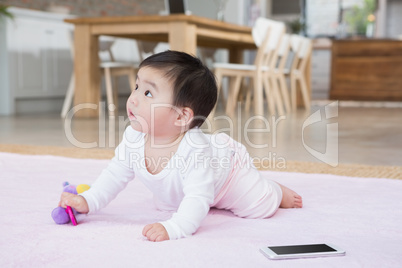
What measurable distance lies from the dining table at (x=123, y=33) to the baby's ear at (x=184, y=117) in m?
2.73

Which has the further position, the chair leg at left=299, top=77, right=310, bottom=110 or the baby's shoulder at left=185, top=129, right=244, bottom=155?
the chair leg at left=299, top=77, right=310, bottom=110

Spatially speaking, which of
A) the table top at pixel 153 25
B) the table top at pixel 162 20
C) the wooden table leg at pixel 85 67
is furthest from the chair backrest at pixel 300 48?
the wooden table leg at pixel 85 67

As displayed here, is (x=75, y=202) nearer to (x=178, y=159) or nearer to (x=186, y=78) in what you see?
(x=178, y=159)

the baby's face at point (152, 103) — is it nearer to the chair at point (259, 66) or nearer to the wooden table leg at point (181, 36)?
the wooden table leg at point (181, 36)

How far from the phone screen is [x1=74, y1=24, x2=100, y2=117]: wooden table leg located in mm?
3583

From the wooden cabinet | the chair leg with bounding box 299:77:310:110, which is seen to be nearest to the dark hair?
the chair leg with bounding box 299:77:310:110

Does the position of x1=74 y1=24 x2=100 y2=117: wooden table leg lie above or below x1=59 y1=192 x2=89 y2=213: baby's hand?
above

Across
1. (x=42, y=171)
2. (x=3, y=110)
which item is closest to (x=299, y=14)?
(x=3, y=110)

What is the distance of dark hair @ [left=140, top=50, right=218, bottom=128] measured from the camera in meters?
1.09

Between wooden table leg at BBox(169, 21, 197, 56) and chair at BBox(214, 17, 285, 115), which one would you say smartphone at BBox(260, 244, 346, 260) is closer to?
wooden table leg at BBox(169, 21, 197, 56)

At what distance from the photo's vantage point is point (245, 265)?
2.82 feet

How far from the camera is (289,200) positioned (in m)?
1.33

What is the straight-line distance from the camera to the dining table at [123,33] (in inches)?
152

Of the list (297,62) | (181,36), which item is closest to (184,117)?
(181,36)
